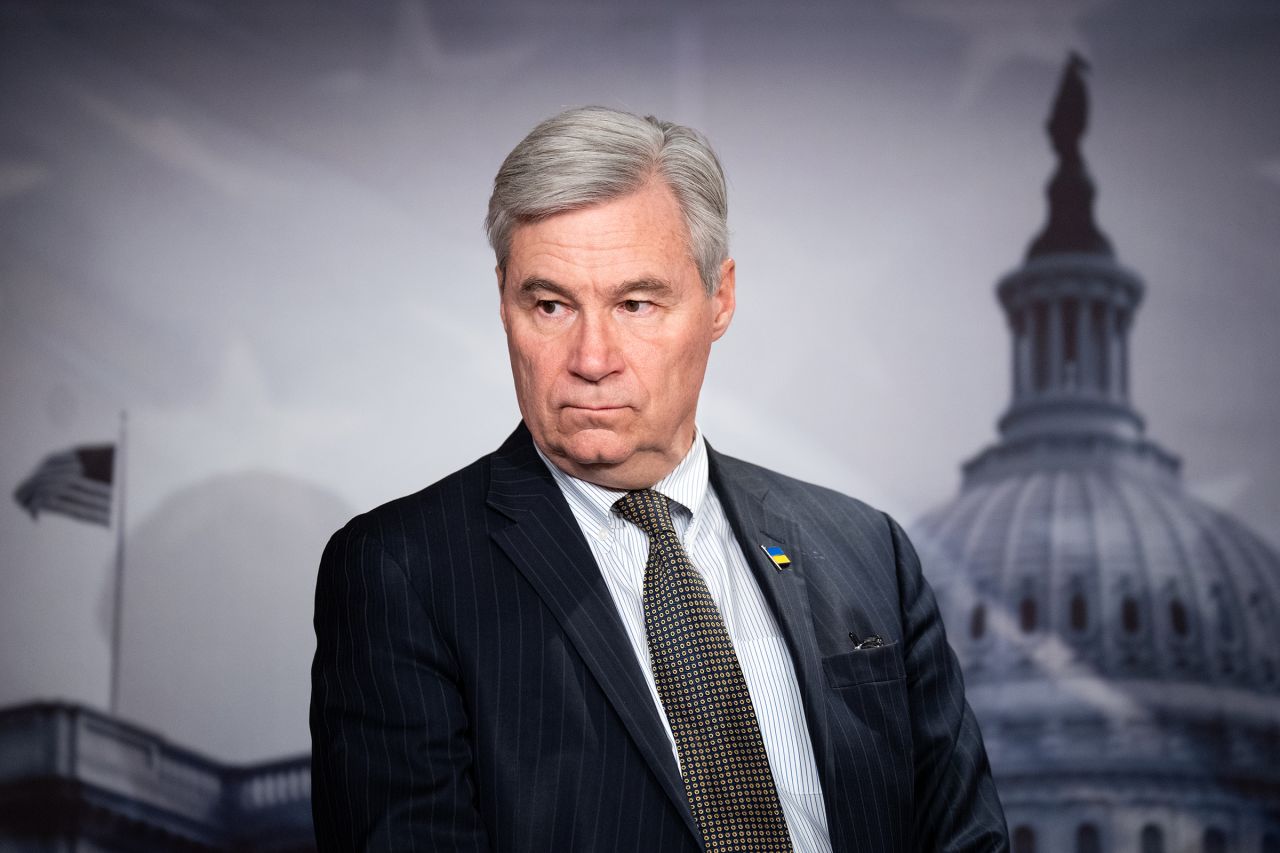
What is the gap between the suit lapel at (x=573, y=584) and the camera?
1.66m

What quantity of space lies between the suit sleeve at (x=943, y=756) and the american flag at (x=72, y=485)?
319 cm

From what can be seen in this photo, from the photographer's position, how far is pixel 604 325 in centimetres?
175

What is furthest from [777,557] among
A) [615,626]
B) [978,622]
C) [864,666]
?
[978,622]

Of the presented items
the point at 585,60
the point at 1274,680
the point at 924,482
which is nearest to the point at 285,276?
the point at 585,60

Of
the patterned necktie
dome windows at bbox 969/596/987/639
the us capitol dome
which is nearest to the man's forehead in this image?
the patterned necktie

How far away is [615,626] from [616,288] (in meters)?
0.44

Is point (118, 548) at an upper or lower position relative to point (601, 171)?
upper

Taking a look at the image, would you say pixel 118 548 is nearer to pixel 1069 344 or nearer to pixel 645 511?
pixel 645 511

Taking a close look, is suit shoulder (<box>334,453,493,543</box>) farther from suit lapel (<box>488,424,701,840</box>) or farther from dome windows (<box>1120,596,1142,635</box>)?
dome windows (<box>1120,596,1142,635</box>)

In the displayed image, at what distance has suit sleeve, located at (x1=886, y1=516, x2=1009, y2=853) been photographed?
1890 millimetres

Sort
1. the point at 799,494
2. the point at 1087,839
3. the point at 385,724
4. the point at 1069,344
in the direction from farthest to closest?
the point at 1069,344 < the point at 1087,839 < the point at 799,494 < the point at 385,724

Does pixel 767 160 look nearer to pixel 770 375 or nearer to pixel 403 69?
pixel 770 375

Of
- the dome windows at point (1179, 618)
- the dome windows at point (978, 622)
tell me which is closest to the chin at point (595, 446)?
the dome windows at point (978, 622)

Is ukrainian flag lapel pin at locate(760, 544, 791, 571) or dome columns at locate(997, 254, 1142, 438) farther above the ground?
dome columns at locate(997, 254, 1142, 438)
